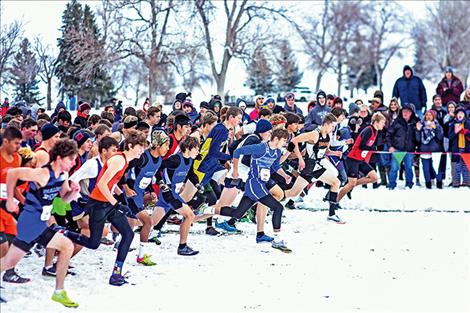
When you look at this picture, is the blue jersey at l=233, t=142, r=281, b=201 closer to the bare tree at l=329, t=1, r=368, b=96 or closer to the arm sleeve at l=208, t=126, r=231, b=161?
the arm sleeve at l=208, t=126, r=231, b=161

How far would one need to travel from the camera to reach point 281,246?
28.9 feet

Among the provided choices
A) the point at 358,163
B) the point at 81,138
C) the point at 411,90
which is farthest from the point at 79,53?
the point at 81,138

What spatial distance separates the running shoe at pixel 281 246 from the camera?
8727mm

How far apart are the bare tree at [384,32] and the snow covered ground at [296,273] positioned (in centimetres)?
5087

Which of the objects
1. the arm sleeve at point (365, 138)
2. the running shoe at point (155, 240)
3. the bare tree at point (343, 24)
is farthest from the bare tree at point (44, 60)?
the bare tree at point (343, 24)

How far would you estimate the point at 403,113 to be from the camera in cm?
1495

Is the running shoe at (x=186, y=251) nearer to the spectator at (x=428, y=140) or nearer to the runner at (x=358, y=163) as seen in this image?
the runner at (x=358, y=163)

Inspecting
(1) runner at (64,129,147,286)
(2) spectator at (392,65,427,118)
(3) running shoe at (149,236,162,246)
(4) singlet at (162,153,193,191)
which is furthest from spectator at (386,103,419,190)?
(1) runner at (64,129,147,286)

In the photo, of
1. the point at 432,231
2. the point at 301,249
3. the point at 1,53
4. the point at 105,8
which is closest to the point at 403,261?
the point at 301,249

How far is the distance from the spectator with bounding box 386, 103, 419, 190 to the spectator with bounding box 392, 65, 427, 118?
2348 millimetres

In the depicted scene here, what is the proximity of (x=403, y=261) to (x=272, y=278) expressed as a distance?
5.93 feet

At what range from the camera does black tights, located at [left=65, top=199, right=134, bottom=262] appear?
6.67 m

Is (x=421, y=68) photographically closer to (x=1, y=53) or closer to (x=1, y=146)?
(x=1, y=53)

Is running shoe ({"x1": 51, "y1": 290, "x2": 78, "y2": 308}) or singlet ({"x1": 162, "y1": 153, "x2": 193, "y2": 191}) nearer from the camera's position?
running shoe ({"x1": 51, "y1": 290, "x2": 78, "y2": 308})
